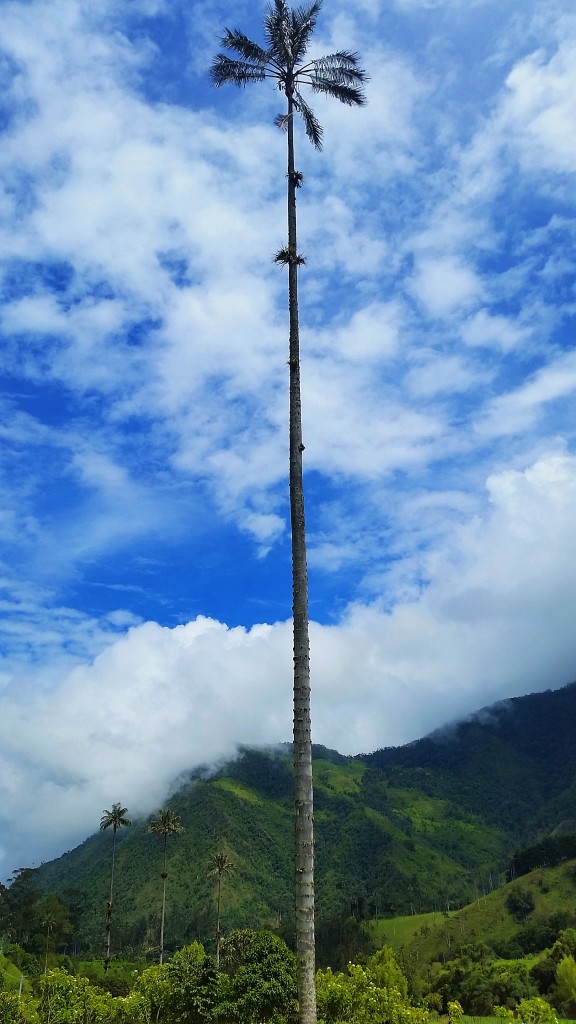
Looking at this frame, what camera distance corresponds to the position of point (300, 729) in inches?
484

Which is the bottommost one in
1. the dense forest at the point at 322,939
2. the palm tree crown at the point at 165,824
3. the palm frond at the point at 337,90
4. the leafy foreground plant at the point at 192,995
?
the dense forest at the point at 322,939

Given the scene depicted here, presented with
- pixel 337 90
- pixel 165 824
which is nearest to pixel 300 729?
pixel 337 90

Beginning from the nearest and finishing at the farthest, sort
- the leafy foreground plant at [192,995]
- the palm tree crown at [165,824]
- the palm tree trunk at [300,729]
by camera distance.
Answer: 1. the palm tree trunk at [300,729]
2. the leafy foreground plant at [192,995]
3. the palm tree crown at [165,824]

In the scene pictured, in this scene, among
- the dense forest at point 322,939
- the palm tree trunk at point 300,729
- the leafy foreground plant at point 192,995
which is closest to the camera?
the palm tree trunk at point 300,729

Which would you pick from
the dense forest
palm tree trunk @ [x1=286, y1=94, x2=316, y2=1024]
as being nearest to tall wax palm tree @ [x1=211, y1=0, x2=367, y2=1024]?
palm tree trunk @ [x1=286, y1=94, x2=316, y2=1024]

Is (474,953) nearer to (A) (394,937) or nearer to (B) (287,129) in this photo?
(A) (394,937)

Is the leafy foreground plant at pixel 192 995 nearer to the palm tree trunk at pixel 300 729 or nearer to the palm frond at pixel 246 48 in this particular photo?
the palm tree trunk at pixel 300 729

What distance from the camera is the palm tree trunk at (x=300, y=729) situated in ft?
37.1

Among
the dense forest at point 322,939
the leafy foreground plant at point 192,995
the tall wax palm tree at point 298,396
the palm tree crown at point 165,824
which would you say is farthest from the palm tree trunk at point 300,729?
the palm tree crown at point 165,824

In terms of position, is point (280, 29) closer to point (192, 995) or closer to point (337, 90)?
point (337, 90)

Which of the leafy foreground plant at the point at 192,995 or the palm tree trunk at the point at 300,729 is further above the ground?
the palm tree trunk at the point at 300,729

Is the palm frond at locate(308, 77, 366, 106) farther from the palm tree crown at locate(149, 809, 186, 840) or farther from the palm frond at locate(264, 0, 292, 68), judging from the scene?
the palm tree crown at locate(149, 809, 186, 840)

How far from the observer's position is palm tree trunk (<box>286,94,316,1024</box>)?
446 inches

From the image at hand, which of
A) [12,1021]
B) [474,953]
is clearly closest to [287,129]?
[12,1021]
